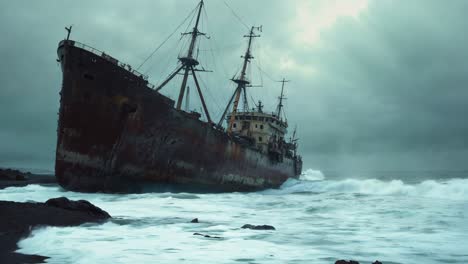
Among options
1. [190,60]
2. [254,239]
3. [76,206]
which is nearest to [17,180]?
[190,60]

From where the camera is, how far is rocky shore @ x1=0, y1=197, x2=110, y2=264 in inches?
261

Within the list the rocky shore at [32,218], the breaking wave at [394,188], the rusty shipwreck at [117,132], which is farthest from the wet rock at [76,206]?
the breaking wave at [394,188]

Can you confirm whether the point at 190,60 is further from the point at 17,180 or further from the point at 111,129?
the point at 17,180

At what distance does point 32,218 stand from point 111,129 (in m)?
10.1

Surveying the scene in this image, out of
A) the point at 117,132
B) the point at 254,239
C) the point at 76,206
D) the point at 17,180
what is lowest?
the point at 17,180

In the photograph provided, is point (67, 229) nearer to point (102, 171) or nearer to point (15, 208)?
point (15, 208)

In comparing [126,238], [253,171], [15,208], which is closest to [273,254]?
[126,238]

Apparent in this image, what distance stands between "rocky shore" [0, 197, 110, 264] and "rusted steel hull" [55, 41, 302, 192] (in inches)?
309

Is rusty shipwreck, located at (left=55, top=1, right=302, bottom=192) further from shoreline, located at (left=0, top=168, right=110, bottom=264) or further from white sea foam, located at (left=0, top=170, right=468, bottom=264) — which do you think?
shoreline, located at (left=0, top=168, right=110, bottom=264)

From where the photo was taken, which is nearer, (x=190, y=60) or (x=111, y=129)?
(x=111, y=129)

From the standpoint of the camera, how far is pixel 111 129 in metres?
18.9

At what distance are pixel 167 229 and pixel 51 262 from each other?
4364 millimetres

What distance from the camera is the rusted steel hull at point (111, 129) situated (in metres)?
18.6

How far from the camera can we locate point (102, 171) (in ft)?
62.8
